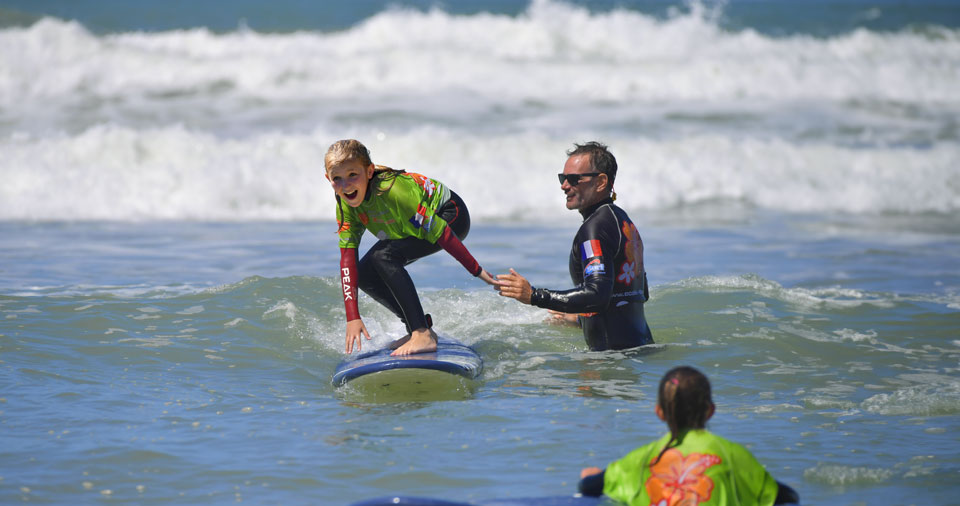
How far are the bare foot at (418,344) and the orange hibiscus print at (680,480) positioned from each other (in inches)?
105

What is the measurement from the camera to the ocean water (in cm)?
486

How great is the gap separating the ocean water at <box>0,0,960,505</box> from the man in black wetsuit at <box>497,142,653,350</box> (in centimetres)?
21

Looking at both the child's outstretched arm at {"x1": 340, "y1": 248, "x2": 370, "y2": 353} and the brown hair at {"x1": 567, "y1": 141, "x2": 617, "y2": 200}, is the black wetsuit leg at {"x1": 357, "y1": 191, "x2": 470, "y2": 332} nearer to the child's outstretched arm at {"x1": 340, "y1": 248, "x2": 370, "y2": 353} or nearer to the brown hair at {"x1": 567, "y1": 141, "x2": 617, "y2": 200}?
the child's outstretched arm at {"x1": 340, "y1": 248, "x2": 370, "y2": 353}

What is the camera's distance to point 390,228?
610 centimetres

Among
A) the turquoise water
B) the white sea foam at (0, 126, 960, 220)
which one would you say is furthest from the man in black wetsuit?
the white sea foam at (0, 126, 960, 220)

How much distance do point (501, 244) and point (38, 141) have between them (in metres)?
8.81

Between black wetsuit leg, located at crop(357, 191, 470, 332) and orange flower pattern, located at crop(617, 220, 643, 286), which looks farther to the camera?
orange flower pattern, located at crop(617, 220, 643, 286)

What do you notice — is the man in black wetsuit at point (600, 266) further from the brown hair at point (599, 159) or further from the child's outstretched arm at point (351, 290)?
the child's outstretched arm at point (351, 290)

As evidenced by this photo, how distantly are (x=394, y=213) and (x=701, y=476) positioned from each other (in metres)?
3.07

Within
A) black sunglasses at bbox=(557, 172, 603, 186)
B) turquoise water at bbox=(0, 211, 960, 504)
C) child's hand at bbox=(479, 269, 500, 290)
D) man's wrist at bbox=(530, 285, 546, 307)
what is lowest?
turquoise water at bbox=(0, 211, 960, 504)

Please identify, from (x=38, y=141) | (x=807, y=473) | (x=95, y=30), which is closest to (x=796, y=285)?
(x=807, y=473)

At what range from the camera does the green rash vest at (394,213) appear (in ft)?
19.6

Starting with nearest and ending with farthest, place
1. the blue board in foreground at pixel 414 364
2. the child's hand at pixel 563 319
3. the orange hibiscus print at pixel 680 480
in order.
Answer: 1. the orange hibiscus print at pixel 680 480
2. the blue board in foreground at pixel 414 364
3. the child's hand at pixel 563 319

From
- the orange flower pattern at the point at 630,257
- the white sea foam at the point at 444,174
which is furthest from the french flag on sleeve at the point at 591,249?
the white sea foam at the point at 444,174
